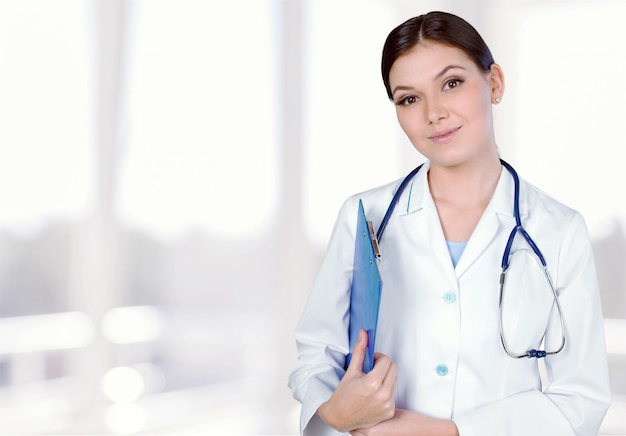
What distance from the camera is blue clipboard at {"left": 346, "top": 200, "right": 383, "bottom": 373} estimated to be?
1115 millimetres

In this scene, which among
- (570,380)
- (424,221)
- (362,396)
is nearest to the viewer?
(362,396)

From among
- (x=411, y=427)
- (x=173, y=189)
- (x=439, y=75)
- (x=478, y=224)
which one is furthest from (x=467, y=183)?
(x=173, y=189)

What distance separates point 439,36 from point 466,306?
44 cm

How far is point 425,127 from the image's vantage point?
1299 mm

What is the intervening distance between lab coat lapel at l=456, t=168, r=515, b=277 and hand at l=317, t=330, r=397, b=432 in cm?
23

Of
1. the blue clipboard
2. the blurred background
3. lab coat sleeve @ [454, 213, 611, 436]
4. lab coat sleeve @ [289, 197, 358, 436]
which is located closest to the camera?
the blue clipboard

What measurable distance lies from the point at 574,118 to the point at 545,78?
18 cm

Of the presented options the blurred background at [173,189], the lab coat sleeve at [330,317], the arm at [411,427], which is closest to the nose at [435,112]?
the lab coat sleeve at [330,317]

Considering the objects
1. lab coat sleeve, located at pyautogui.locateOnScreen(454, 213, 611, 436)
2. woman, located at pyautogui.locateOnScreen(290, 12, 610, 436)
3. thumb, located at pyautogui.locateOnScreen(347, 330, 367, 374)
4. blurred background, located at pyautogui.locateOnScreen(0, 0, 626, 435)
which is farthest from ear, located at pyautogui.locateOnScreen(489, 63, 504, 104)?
blurred background, located at pyautogui.locateOnScreen(0, 0, 626, 435)

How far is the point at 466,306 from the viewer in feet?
4.28

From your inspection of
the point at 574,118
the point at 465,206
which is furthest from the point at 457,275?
the point at 574,118

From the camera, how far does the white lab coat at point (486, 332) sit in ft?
4.14

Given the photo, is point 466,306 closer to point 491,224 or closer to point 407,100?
point 491,224

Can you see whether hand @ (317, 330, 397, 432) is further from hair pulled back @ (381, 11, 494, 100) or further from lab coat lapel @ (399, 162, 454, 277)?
hair pulled back @ (381, 11, 494, 100)
